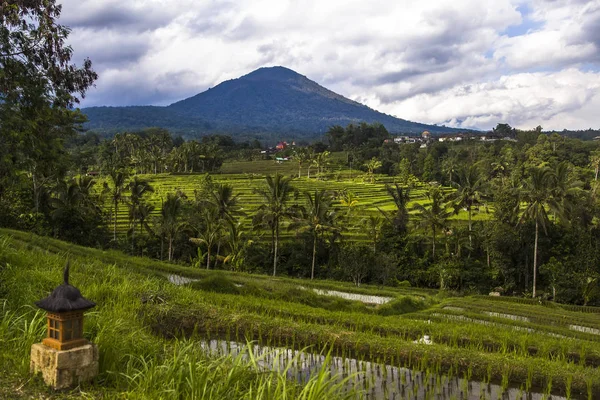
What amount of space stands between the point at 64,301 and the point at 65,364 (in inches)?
23.9

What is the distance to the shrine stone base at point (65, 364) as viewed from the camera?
4.32 m

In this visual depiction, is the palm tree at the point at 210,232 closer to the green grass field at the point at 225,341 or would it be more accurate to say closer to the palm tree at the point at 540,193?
the green grass field at the point at 225,341

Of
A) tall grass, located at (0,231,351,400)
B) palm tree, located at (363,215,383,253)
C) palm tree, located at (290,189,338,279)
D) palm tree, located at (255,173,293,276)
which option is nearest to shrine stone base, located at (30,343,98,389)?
tall grass, located at (0,231,351,400)

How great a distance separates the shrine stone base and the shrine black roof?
1.38 ft

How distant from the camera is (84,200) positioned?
2866 centimetres

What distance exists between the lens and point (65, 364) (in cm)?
433

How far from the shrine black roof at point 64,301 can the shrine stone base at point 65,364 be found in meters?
0.42

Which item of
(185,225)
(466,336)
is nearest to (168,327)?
(466,336)

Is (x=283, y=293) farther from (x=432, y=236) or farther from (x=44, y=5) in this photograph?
(x=432, y=236)

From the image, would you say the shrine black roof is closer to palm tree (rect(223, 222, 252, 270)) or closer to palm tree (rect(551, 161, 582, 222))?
palm tree (rect(223, 222, 252, 270))

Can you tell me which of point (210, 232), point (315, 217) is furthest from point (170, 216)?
point (315, 217)

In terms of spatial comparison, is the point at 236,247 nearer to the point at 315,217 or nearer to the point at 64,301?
the point at 315,217

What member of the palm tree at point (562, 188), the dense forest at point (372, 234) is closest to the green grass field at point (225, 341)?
the dense forest at point (372, 234)

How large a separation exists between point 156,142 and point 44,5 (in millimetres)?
75786
